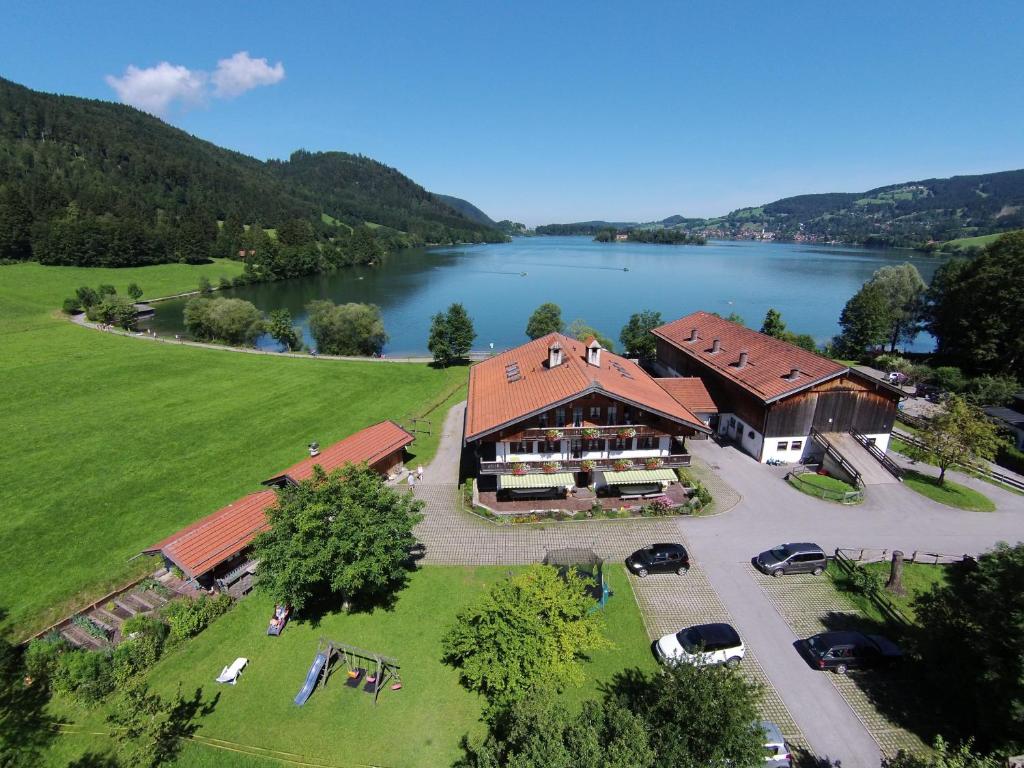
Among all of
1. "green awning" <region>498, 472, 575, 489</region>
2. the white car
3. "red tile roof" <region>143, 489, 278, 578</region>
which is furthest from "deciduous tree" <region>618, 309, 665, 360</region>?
"red tile roof" <region>143, 489, 278, 578</region>

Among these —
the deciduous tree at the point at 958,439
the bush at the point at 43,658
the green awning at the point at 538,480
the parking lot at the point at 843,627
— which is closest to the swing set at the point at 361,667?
the bush at the point at 43,658

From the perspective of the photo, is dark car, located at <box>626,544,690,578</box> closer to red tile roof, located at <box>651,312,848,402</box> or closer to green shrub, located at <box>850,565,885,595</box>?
green shrub, located at <box>850,565,885,595</box>

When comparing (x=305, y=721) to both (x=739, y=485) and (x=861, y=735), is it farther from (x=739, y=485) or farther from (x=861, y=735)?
(x=739, y=485)

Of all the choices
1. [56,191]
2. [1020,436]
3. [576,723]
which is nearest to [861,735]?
[576,723]

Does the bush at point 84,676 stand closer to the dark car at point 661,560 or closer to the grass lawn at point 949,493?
the dark car at point 661,560

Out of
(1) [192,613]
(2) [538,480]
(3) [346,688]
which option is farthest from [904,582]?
(1) [192,613]
